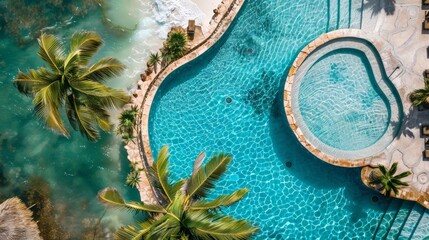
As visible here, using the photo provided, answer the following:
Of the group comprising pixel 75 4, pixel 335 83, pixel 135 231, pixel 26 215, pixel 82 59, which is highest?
pixel 335 83

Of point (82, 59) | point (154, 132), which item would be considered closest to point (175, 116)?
point (154, 132)

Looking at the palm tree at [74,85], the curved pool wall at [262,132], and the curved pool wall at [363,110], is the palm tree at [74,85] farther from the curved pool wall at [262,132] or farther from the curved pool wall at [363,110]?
the curved pool wall at [363,110]

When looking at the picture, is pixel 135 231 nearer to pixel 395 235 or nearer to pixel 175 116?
pixel 175 116

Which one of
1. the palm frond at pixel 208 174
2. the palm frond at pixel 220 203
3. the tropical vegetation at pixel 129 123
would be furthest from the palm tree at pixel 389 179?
the tropical vegetation at pixel 129 123

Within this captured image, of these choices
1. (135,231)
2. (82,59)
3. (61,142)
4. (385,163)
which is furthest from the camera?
(61,142)

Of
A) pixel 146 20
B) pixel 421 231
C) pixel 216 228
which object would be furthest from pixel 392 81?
pixel 146 20

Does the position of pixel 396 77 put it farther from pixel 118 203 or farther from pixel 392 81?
pixel 118 203
